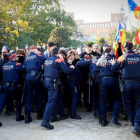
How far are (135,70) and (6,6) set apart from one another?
12.9 m

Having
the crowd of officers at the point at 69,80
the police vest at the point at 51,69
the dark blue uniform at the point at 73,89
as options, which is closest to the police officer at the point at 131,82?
the crowd of officers at the point at 69,80

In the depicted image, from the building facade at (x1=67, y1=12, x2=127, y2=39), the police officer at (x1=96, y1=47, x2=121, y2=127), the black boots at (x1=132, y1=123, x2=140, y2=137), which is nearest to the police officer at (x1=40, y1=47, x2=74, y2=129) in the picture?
the police officer at (x1=96, y1=47, x2=121, y2=127)

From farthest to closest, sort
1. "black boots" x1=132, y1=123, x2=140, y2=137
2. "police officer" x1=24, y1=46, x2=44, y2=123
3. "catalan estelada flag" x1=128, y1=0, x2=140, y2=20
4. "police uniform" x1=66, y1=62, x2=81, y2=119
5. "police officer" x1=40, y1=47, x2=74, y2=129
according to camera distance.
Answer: "catalan estelada flag" x1=128, y1=0, x2=140, y2=20 < "police uniform" x1=66, y1=62, x2=81, y2=119 < "police officer" x1=24, y1=46, x2=44, y2=123 < "police officer" x1=40, y1=47, x2=74, y2=129 < "black boots" x1=132, y1=123, x2=140, y2=137

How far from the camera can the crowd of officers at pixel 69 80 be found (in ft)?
18.5

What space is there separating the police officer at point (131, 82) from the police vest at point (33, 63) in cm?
221

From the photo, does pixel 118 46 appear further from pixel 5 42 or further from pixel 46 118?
pixel 5 42

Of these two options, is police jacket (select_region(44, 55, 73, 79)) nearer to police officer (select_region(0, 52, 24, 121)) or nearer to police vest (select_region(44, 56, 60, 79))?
police vest (select_region(44, 56, 60, 79))

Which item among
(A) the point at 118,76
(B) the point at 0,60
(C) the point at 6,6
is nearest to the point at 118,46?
(A) the point at 118,76

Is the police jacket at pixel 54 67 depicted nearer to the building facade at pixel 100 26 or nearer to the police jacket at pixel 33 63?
the police jacket at pixel 33 63

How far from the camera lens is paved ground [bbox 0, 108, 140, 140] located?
5.45m

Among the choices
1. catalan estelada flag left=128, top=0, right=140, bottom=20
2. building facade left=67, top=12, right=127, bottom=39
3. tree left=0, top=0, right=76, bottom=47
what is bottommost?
catalan estelada flag left=128, top=0, right=140, bottom=20

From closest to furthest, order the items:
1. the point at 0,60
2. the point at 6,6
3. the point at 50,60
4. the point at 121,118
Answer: the point at 50,60
the point at 121,118
the point at 0,60
the point at 6,6

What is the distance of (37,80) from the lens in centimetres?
661

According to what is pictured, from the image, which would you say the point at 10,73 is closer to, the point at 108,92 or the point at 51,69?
the point at 51,69
